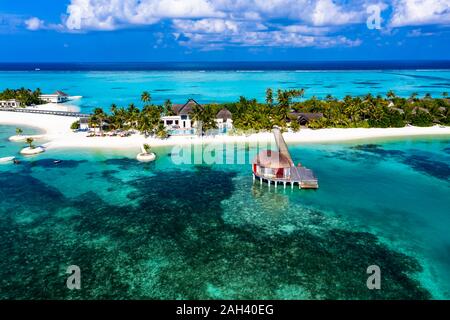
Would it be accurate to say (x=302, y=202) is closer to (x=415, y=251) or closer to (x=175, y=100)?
(x=415, y=251)

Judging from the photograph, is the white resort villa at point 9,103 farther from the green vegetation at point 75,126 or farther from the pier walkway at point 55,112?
the green vegetation at point 75,126

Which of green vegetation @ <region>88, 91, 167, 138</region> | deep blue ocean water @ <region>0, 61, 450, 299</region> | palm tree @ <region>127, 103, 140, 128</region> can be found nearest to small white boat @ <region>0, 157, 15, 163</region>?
deep blue ocean water @ <region>0, 61, 450, 299</region>

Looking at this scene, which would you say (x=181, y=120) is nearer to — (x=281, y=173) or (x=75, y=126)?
(x=75, y=126)

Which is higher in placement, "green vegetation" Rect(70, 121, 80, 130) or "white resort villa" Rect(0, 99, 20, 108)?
"white resort villa" Rect(0, 99, 20, 108)

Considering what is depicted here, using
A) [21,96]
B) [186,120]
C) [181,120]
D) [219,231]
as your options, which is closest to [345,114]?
[186,120]

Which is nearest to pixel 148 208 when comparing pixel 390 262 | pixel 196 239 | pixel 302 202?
pixel 196 239

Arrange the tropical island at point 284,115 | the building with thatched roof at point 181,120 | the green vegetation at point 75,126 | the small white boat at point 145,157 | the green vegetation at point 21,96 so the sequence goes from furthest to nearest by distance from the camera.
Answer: the green vegetation at point 21,96 < the green vegetation at point 75,126 < the building with thatched roof at point 181,120 < the tropical island at point 284,115 < the small white boat at point 145,157

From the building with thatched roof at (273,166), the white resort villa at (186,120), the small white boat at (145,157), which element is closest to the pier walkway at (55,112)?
the white resort villa at (186,120)

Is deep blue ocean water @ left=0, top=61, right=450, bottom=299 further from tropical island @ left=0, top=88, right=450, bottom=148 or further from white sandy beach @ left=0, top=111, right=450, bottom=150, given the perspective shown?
tropical island @ left=0, top=88, right=450, bottom=148
